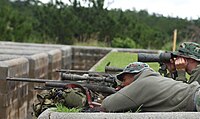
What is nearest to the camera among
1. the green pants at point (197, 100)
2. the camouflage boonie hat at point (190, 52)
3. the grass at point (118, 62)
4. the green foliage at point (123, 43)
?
the green pants at point (197, 100)

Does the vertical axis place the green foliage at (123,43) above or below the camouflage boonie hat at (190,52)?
below

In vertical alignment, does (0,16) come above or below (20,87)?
above

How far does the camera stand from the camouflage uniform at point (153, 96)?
4.87m

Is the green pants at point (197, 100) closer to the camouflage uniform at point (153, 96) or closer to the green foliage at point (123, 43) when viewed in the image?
the camouflage uniform at point (153, 96)

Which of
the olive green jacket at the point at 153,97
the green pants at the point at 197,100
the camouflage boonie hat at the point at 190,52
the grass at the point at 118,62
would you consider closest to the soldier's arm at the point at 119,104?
the olive green jacket at the point at 153,97

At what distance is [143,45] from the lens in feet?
88.9

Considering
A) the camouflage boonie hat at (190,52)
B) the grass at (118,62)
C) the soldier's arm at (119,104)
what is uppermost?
the camouflage boonie hat at (190,52)

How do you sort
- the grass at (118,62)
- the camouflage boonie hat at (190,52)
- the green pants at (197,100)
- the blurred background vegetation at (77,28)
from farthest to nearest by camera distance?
1. the blurred background vegetation at (77,28)
2. the grass at (118,62)
3. the camouflage boonie hat at (190,52)
4. the green pants at (197,100)

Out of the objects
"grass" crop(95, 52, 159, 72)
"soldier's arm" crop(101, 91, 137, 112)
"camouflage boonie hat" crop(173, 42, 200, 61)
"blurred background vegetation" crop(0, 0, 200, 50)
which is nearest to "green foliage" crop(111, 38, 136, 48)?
"blurred background vegetation" crop(0, 0, 200, 50)

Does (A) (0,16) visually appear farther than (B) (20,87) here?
Yes

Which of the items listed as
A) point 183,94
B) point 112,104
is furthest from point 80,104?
point 183,94

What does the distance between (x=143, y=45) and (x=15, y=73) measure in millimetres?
17448

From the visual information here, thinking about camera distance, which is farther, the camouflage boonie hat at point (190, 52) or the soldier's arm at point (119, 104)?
the camouflage boonie hat at point (190, 52)

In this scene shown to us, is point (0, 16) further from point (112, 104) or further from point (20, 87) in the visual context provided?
point (112, 104)
